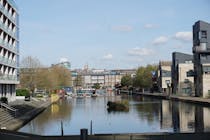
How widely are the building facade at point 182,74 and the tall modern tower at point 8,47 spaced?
2155 inches

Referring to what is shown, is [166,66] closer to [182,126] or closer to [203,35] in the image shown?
[203,35]

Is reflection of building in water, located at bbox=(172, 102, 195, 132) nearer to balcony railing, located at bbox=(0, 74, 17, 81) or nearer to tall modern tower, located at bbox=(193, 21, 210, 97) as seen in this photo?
balcony railing, located at bbox=(0, 74, 17, 81)

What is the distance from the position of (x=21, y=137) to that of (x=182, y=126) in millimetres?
24134

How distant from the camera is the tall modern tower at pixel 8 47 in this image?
64.8 m

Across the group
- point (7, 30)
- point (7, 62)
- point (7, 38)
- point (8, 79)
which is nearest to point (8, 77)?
point (8, 79)

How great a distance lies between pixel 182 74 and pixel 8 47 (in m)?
62.9

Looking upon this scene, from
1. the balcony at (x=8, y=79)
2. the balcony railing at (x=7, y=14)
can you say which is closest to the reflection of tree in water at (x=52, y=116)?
the balcony at (x=8, y=79)

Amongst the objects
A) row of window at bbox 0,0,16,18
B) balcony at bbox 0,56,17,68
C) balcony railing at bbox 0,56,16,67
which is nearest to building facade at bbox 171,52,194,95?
balcony at bbox 0,56,17,68

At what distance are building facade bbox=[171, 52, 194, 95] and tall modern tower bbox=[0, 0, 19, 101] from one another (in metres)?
54.7

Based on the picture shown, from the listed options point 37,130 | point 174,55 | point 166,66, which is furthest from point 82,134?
point 166,66

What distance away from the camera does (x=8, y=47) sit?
69375 mm

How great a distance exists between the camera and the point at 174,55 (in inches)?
4872

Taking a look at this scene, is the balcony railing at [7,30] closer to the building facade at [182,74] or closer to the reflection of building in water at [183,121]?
the reflection of building in water at [183,121]

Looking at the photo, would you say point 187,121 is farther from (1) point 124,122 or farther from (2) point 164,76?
(2) point 164,76
